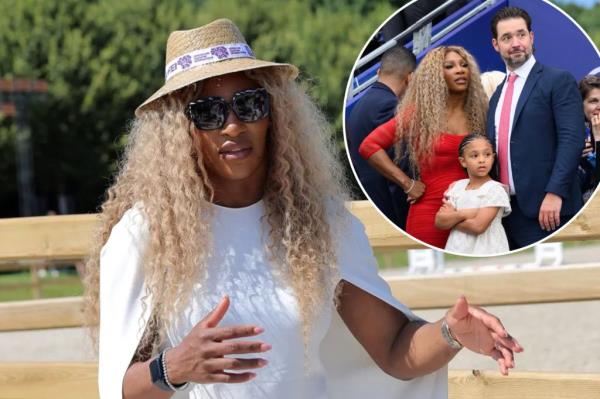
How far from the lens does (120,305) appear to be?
8.00 feet

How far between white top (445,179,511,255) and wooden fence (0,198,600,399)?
43cm

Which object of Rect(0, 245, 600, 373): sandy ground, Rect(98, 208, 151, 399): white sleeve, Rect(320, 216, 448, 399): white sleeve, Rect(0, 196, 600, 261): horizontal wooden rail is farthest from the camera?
Rect(0, 245, 600, 373): sandy ground

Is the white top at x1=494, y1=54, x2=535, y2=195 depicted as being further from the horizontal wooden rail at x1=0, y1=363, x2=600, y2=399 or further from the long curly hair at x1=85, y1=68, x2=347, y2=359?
the horizontal wooden rail at x1=0, y1=363, x2=600, y2=399

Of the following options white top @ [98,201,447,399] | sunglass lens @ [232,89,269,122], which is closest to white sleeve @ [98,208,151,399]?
white top @ [98,201,447,399]

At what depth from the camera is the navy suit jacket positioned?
256cm

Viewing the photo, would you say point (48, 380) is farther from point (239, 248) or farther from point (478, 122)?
point (478, 122)

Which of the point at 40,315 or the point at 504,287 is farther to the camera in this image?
the point at 40,315

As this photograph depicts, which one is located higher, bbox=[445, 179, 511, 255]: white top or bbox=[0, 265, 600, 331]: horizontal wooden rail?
bbox=[445, 179, 511, 255]: white top

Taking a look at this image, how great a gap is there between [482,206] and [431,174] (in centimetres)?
16

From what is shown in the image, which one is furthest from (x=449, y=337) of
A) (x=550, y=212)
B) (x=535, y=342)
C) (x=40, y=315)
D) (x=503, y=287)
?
(x=535, y=342)

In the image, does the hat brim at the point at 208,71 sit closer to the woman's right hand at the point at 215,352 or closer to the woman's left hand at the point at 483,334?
the woman's right hand at the point at 215,352

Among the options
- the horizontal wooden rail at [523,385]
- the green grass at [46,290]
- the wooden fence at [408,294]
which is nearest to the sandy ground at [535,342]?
the wooden fence at [408,294]

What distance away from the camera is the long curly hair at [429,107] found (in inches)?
104

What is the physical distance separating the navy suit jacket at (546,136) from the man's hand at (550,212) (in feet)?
0.04
